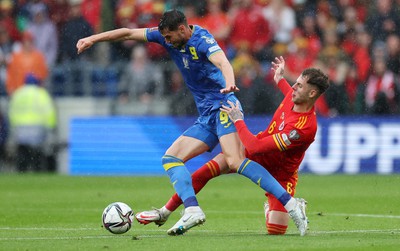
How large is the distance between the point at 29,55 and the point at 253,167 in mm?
11637

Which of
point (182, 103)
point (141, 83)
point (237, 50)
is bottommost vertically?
point (182, 103)

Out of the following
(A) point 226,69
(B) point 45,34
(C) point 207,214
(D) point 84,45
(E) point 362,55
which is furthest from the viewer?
(B) point 45,34

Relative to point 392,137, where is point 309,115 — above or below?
above

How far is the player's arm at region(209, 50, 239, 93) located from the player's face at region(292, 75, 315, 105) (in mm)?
646

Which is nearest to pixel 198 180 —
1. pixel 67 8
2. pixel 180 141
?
pixel 180 141

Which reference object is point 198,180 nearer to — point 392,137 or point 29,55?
point 392,137

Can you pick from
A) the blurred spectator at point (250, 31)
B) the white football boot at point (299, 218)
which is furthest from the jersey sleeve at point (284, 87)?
the blurred spectator at point (250, 31)

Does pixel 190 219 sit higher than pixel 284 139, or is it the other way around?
pixel 284 139

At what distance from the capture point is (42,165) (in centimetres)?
2031

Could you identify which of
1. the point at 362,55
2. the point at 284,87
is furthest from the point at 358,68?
the point at 284,87

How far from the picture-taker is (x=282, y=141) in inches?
386

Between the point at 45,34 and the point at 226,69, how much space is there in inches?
468

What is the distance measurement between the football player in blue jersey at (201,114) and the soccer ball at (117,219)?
491mm

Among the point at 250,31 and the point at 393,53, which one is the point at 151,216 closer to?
the point at 250,31
